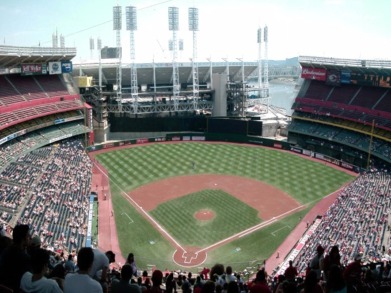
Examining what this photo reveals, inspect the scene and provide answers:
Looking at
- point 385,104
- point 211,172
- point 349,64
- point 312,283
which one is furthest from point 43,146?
point 312,283

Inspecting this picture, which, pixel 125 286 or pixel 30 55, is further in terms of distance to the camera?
pixel 30 55

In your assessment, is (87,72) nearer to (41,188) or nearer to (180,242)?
(41,188)

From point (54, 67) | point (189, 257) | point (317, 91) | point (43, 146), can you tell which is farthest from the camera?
point (317, 91)

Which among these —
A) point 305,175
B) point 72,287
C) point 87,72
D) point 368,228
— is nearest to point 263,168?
point 305,175

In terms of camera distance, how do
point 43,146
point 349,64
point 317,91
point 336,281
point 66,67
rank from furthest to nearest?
point 317,91 < point 66,67 < point 349,64 < point 43,146 < point 336,281

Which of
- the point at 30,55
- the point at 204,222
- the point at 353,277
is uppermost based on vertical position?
the point at 30,55

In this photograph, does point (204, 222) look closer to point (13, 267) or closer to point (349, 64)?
point (13, 267)
